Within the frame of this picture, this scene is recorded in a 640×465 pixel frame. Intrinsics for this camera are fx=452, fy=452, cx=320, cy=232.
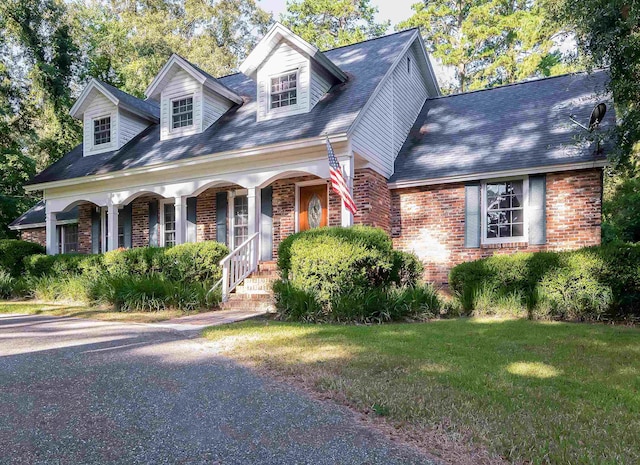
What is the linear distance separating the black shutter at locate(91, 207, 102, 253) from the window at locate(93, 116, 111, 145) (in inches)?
91.0

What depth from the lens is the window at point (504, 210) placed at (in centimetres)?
1053

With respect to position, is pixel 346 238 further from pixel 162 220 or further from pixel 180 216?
pixel 162 220

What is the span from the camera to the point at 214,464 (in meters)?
2.63

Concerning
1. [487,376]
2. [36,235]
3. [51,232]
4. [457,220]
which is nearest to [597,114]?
[457,220]

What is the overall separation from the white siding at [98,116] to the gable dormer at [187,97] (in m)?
1.89

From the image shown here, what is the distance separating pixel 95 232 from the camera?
604 inches

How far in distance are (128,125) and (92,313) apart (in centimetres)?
771

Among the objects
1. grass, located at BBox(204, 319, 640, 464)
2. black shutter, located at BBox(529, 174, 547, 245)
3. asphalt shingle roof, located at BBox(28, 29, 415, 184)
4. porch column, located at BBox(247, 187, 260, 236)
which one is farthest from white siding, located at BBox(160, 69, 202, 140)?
black shutter, located at BBox(529, 174, 547, 245)

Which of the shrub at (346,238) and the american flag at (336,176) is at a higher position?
the american flag at (336,176)

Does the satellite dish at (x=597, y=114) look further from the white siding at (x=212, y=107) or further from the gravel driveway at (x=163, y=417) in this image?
the white siding at (x=212, y=107)

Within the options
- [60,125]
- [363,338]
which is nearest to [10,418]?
[363,338]

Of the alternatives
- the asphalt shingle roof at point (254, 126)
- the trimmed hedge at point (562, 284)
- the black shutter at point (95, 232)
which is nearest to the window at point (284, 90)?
the asphalt shingle roof at point (254, 126)

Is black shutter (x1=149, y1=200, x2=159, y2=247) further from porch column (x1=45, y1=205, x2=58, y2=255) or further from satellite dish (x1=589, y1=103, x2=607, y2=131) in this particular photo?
satellite dish (x1=589, y1=103, x2=607, y2=131)

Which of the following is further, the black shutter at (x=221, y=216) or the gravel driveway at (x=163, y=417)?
the black shutter at (x=221, y=216)
